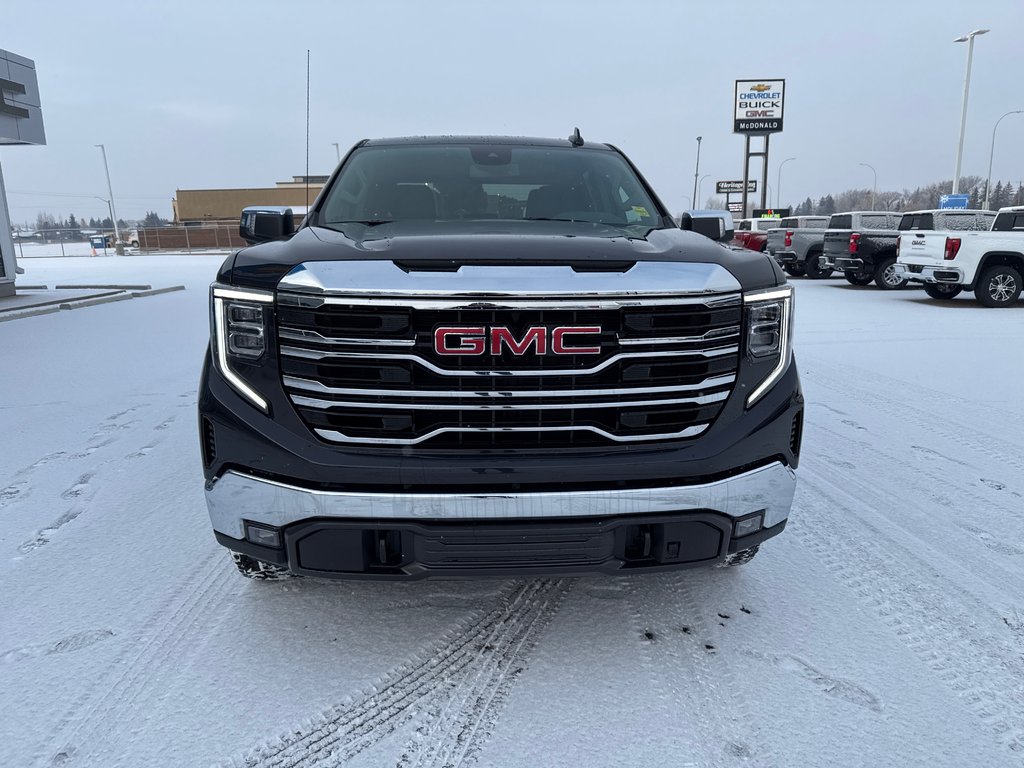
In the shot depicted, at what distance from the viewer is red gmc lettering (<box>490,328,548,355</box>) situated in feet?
6.91

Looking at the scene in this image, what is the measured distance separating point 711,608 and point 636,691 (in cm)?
61

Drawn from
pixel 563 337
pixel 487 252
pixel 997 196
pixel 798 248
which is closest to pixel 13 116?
pixel 487 252

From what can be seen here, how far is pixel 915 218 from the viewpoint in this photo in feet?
47.9

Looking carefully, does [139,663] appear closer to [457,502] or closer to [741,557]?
[457,502]

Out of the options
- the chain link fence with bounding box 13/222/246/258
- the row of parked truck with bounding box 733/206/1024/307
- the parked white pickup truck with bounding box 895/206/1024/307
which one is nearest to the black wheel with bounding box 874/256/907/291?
the row of parked truck with bounding box 733/206/1024/307

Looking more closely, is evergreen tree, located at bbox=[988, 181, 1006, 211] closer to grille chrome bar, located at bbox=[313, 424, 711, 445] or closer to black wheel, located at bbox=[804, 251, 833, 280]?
black wheel, located at bbox=[804, 251, 833, 280]

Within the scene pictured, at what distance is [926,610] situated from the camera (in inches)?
104

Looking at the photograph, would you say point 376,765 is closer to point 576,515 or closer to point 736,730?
point 576,515

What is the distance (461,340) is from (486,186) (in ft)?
5.72

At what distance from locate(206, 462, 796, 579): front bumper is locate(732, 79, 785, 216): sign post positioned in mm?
47413

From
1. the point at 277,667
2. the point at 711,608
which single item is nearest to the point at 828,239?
the point at 711,608

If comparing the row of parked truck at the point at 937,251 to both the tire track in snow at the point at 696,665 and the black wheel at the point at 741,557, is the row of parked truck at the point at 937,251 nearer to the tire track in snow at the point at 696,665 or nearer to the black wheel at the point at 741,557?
the black wheel at the point at 741,557

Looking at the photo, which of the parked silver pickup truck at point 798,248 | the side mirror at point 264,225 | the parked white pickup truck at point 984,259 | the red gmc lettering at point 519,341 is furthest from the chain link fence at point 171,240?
the red gmc lettering at point 519,341

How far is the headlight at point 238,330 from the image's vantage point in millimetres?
2191
